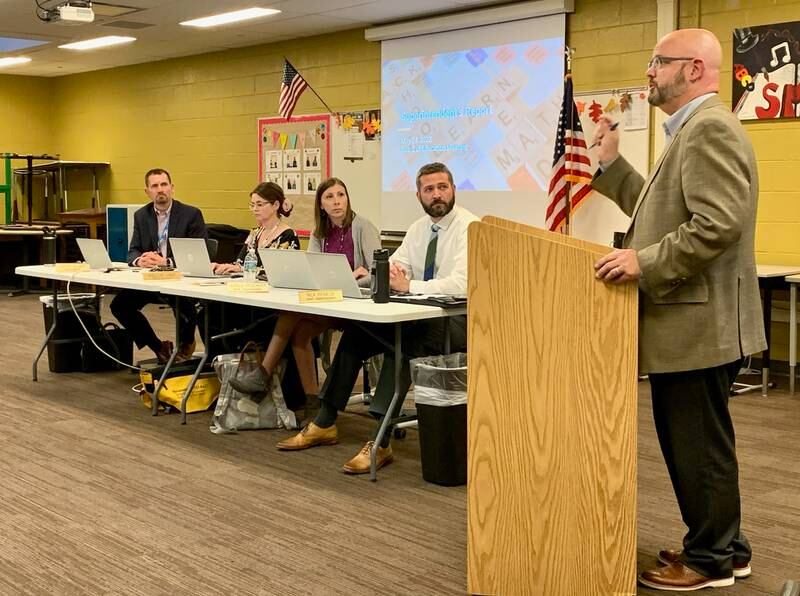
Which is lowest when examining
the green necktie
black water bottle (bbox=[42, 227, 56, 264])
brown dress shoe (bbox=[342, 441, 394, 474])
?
brown dress shoe (bbox=[342, 441, 394, 474])

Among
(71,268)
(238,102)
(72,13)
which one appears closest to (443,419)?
(71,268)

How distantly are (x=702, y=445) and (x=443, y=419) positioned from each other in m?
1.32

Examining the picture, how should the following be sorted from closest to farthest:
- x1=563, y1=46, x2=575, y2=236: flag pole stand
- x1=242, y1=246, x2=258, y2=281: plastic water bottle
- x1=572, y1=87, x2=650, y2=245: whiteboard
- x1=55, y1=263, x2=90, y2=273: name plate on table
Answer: x1=242, y1=246, x2=258, y2=281: plastic water bottle < x1=55, y1=263, x2=90, y2=273: name plate on table < x1=572, y1=87, x2=650, y2=245: whiteboard < x1=563, y1=46, x2=575, y2=236: flag pole stand

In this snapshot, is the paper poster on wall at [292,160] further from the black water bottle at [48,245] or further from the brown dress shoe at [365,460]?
the brown dress shoe at [365,460]

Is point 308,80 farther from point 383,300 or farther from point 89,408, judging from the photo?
point 383,300

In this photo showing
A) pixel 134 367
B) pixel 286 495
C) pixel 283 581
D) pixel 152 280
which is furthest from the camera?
pixel 134 367

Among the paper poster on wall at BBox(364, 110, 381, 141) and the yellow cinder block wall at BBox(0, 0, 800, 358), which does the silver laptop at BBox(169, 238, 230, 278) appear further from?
the paper poster on wall at BBox(364, 110, 381, 141)

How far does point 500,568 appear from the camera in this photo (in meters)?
2.57

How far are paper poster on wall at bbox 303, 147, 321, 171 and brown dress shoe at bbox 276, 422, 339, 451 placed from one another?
5121mm

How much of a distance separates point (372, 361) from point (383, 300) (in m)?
1.22

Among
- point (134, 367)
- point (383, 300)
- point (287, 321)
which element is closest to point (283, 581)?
point (383, 300)

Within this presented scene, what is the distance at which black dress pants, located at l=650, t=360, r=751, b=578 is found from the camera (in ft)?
8.29

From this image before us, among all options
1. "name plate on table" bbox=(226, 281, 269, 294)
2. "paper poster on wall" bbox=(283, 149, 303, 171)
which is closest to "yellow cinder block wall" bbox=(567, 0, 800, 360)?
"name plate on table" bbox=(226, 281, 269, 294)

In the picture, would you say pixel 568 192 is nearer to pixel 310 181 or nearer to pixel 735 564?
pixel 310 181
